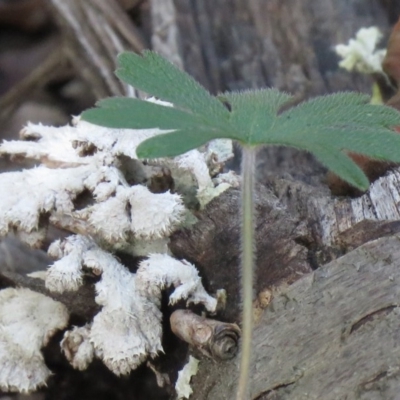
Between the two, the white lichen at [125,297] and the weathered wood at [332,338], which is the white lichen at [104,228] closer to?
the white lichen at [125,297]

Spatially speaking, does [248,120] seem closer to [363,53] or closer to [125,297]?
[125,297]

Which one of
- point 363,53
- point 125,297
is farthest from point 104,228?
point 363,53

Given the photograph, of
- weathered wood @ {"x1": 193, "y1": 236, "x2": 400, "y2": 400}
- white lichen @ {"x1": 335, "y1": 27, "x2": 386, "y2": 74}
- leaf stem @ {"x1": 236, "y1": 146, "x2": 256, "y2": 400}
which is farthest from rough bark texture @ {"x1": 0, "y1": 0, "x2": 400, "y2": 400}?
white lichen @ {"x1": 335, "y1": 27, "x2": 386, "y2": 74}

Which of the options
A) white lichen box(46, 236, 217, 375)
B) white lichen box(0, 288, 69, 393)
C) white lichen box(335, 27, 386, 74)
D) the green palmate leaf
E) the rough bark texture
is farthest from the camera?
white lichen box(335, 27, 386, 74)

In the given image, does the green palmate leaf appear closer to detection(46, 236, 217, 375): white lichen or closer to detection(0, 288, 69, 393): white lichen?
detection(46, 236, 217, 375): white lichen

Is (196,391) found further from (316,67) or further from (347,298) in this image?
(316,67)

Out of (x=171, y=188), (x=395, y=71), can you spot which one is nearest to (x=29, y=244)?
(x=171, y=188)
